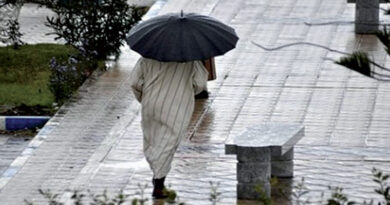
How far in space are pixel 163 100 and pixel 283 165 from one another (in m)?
1.31

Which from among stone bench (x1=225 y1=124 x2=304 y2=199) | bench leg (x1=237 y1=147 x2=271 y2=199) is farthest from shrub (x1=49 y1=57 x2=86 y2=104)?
bench leg (x1=237 y1=147 x2=271 y2=199)

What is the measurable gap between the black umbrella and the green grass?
14.7ft

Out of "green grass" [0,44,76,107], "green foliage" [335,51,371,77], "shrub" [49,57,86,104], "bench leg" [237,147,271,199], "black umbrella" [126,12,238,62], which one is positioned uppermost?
"green foliage" [335,51,371,77]

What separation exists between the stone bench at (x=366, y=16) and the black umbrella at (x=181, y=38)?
6.13 m

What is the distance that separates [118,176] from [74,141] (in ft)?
5.07

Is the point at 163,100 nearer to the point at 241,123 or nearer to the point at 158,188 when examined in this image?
the point at 158,188

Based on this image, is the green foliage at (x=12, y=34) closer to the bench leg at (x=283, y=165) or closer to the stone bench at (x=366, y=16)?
the stone bench at (x=366, y=16)

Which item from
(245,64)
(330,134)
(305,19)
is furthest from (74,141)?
(305,19)

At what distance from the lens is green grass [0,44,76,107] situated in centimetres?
1495

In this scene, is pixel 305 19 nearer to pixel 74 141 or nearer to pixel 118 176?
pixel 74 141

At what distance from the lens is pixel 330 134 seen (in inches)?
500

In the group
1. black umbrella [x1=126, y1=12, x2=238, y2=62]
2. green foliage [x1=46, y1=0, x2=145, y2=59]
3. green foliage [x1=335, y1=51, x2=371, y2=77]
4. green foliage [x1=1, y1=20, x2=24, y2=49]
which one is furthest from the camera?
green foliage [x1=1, y1=20, x2=24, y2=49]

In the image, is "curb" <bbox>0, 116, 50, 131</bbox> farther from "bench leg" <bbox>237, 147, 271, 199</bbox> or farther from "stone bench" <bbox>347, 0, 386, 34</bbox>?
"stone bench" <bbox>347, 0, 386, 34</bbox>

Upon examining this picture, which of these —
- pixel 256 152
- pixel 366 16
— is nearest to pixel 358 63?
pixel 256 152
